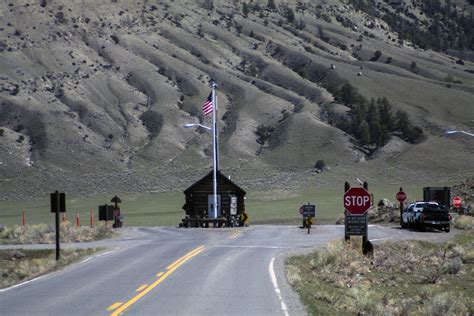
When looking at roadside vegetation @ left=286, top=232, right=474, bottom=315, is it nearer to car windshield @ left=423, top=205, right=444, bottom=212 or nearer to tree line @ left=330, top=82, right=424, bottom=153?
car windshield @ left=423, top=205, right=444, bottom=212

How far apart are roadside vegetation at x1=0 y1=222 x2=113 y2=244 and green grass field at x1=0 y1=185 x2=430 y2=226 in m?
21.0

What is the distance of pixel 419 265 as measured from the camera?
96.7 ft

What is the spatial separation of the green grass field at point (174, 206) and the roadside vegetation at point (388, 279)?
31539 mm

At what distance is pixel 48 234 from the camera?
140 feet

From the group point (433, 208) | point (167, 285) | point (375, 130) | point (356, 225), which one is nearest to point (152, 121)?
point (375, 130)

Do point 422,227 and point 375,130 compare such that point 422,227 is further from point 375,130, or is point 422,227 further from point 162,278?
point 375,130

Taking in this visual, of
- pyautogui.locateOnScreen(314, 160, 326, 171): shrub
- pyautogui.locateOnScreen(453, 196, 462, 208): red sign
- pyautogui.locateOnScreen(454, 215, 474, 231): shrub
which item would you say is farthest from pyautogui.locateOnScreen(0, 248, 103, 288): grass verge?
pyautogui.locateOnScreen(314, 160, 326, 171): shrub

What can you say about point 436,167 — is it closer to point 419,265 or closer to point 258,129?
point 258,129

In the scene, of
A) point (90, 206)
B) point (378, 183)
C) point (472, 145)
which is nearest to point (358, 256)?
point (90, 206)

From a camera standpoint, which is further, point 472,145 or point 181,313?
point 472,145

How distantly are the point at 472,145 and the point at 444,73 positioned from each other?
56.8 meters

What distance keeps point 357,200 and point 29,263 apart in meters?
11.3

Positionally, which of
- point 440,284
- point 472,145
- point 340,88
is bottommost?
point 440,284

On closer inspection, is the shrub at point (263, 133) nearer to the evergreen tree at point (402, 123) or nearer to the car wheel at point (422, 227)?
the evergreen tree at point (402, 123)
